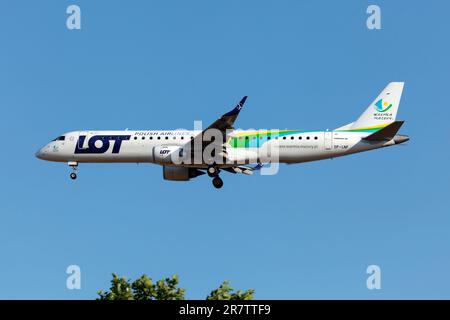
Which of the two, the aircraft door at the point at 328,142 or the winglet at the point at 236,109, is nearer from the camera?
the winglet at the point at 236,109

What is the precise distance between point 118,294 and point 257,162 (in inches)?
534

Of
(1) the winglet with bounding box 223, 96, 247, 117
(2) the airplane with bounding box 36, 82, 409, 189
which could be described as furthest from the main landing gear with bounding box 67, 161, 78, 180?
(1) the winglet with bounding box 223, 96, 247, 117

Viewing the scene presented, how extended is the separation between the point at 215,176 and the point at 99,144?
8174 millimetres

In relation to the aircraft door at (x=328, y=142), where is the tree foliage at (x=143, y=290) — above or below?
below

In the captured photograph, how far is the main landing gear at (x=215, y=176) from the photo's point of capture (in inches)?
2213

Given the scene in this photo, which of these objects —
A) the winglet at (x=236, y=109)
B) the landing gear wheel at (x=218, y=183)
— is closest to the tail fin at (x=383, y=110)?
the winglet at (x=236, y=109)

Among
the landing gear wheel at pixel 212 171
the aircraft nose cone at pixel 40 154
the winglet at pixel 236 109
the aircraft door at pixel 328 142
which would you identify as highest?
the winglet at pixel 236 109

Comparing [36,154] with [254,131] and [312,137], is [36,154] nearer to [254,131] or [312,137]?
[254,131]

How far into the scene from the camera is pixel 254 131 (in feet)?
185

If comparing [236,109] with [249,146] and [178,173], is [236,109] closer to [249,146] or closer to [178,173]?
[249,146]

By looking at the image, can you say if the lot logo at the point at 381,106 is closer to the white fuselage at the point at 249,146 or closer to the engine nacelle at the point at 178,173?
the white fuselage at the point at 249,146

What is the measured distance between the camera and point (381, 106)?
5838cm

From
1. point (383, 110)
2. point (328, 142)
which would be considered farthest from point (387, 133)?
point (383, 110)
